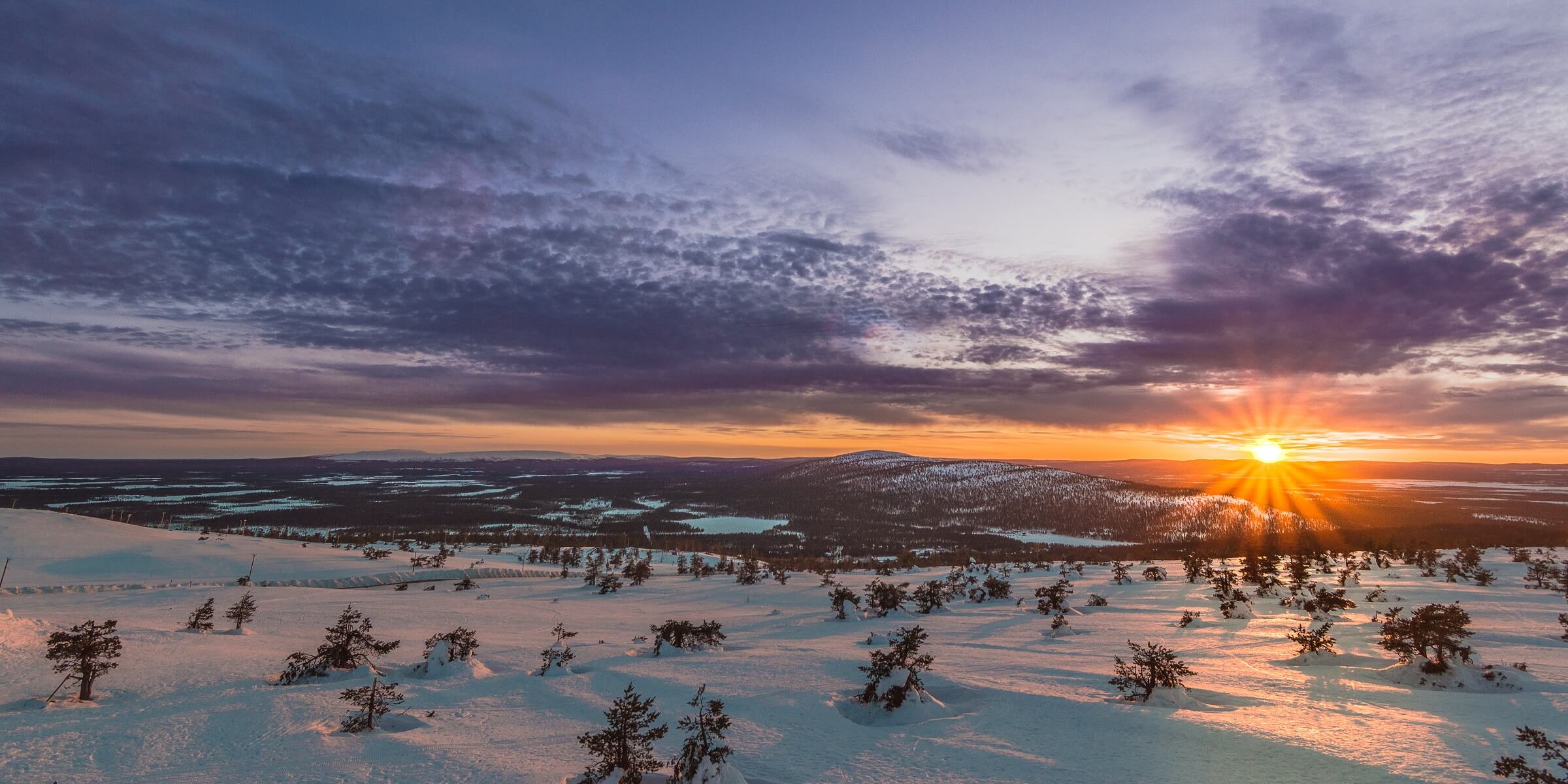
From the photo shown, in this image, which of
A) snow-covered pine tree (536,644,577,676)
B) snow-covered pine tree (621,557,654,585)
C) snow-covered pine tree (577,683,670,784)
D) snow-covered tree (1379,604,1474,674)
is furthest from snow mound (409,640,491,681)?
snow-covered pine tree (621,557,654,585)

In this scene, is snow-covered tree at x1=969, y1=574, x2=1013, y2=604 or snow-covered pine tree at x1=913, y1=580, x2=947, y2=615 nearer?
snow-covered pine tree at x1=913, y1=580, x2=947, y2=615

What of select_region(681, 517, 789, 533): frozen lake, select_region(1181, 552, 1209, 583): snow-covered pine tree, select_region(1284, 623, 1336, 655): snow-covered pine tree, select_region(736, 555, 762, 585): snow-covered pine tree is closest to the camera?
select_region(1284, 623, 1336, 655): snow-covered pine tree

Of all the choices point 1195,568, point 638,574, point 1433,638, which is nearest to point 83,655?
point 1433,638

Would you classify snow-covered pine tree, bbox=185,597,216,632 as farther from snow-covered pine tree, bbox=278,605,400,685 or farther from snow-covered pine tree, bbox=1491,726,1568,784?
→ snow-covered pine tree, bbox=1491,726,1568,784

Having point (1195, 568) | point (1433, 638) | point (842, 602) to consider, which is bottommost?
point (842, 602)

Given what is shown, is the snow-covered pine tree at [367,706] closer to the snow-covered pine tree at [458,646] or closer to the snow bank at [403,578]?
the snow-covered pine tree at [458,646]

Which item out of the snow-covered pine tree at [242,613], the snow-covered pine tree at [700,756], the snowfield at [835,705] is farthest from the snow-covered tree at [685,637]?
the snow-covered pine tree at [242,613]

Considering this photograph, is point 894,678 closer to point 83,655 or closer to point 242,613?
point 83,655
